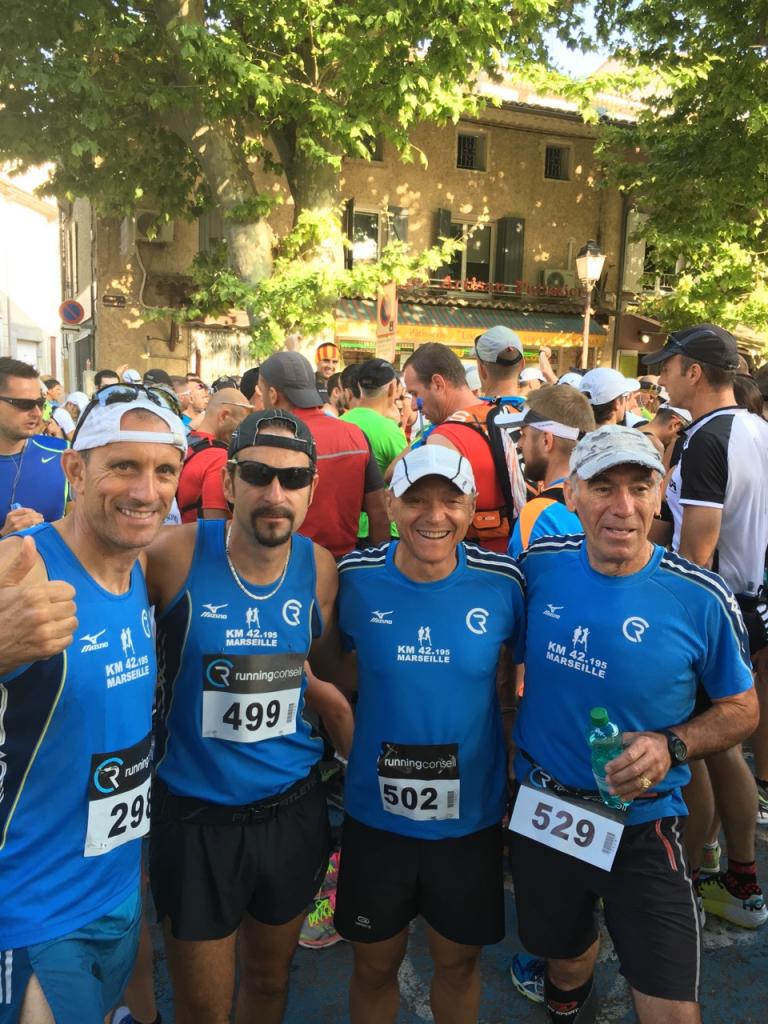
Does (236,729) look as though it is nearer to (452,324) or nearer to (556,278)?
(452,324)

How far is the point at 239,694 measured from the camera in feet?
7.30

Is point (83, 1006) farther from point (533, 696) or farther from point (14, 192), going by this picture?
point (14, 192)

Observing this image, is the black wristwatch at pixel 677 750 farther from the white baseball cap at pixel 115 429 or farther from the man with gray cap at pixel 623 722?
the white baseball cap at pixel 115 429

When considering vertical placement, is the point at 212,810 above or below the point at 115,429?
below

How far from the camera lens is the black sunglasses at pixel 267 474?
7.55 ft

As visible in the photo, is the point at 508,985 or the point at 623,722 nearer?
the point at 623,722

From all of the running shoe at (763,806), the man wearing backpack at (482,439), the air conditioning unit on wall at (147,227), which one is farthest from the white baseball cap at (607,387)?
the air conditioning unit on wall at (147,227)

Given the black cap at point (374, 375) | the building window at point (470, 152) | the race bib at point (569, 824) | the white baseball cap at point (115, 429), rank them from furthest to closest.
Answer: the building window at point (470, 152) < the black cap at point (374, 375) < the race bib at point (569, 824) < the white baseball cap at point (115, 429)

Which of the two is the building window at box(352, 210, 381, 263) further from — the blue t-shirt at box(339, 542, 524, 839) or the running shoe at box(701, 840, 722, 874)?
the blue t-shirt at box(339, 542, 524, 839)

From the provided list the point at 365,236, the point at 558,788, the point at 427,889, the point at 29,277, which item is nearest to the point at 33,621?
the point at 427,889

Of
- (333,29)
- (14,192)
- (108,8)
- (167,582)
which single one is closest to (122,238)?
(108,8)

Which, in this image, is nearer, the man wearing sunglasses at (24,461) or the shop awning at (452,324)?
the man wearing sunglasses at (24,461)

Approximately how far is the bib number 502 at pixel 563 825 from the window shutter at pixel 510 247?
20.3 m

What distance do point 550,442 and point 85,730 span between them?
220 cm
